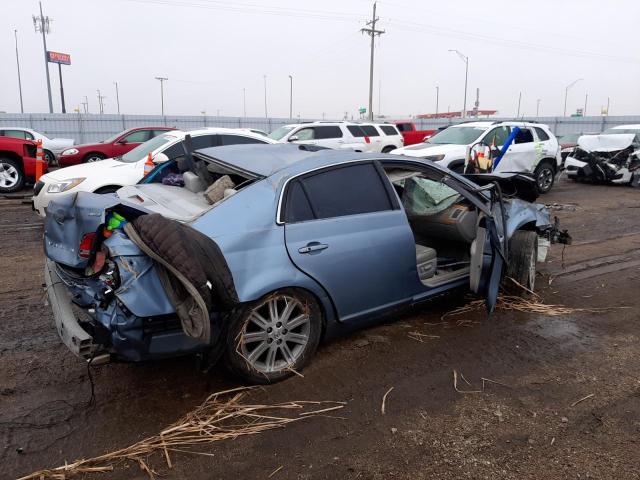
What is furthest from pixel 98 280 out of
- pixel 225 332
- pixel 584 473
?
pixel 584 473

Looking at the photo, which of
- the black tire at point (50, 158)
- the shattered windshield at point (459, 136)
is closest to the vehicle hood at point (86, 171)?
the shattered windshield at point (459, 136)

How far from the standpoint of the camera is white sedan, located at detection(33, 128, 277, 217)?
26.1ft

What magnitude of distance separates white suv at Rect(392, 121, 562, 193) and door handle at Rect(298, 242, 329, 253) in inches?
347

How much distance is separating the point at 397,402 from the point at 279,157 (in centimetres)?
206

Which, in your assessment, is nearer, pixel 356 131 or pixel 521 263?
pixel 521 263

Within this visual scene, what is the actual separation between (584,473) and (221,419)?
2069mm

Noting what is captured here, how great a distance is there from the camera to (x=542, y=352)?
4.21 metres

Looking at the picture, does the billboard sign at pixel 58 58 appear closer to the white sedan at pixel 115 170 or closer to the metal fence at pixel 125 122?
the metal fence at pixel 125 122

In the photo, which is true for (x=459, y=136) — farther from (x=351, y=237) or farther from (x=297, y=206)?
(x=297, y=206)

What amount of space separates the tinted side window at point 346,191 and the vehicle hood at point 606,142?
46.4ft

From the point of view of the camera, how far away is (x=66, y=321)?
3168 mm

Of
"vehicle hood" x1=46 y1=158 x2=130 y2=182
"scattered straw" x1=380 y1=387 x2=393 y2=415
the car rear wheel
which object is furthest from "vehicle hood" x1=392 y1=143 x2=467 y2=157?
"scattered straw" x1=380 y1=387 x2=393 y2=415

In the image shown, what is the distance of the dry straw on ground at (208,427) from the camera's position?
9.03 feet

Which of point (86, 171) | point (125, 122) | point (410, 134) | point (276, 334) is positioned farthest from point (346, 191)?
point (125, 122)
